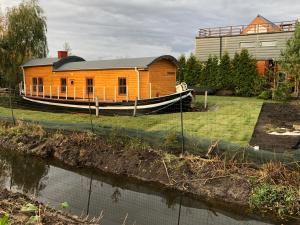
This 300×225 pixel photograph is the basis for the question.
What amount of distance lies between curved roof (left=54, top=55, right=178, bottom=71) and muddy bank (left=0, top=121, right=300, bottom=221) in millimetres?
7658

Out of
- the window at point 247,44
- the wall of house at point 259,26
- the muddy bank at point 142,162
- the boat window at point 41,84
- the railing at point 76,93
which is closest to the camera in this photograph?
the muddy bank at point 142,162

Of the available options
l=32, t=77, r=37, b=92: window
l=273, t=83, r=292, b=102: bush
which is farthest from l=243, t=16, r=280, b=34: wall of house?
l=32, t=77, r=37, b=92: window

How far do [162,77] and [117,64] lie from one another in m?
2.93

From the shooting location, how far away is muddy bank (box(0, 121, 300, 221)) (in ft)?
31.0

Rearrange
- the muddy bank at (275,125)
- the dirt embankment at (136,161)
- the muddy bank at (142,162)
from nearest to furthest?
the muddy bank at (142,162)
the dirt embankment at (136,161)
the muddy bank at (275,125)

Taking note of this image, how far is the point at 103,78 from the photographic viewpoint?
21.9 meters

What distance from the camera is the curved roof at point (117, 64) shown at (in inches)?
804

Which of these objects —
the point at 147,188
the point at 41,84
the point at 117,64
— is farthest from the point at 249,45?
the point at 147,188

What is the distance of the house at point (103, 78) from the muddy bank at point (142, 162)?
6172mm

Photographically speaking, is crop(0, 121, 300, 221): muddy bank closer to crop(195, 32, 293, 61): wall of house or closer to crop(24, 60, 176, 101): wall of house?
crop(24, 60, 176, 101): wall of house

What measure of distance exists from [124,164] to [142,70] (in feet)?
31.7

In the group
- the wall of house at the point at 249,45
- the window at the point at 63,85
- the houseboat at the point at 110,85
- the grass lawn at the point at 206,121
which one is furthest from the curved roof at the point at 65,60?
the wall of house at the point at 249,45

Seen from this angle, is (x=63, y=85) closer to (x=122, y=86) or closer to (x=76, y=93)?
(x=76, y=93)

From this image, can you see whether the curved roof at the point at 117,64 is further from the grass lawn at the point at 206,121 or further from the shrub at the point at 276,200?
the shrub at the point at 276,200
